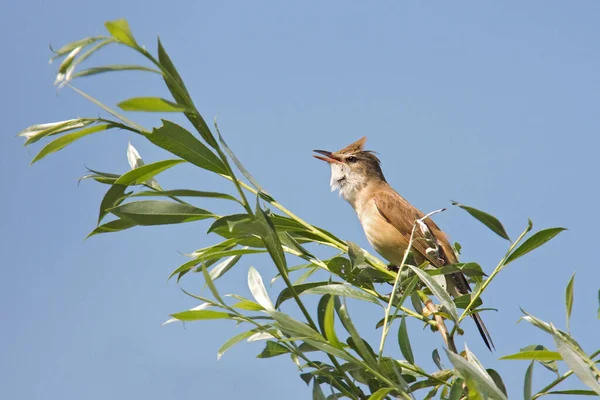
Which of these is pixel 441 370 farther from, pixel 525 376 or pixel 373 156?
pixel 373 156

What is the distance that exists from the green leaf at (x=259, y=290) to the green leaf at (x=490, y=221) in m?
0.62

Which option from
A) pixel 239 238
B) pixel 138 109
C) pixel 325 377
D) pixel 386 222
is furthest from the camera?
pixel 386 222

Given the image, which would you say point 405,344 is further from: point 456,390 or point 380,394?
point 380,394

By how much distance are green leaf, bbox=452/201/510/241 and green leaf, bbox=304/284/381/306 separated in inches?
15.1

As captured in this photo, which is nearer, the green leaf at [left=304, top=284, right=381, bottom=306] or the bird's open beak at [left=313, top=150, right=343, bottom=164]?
the green leaf at [left=304, top=284, right=381, bottom=306]

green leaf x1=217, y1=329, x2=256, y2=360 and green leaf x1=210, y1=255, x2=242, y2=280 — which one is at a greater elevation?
green leaf x1=210, y1=255, x2=242, y2=280

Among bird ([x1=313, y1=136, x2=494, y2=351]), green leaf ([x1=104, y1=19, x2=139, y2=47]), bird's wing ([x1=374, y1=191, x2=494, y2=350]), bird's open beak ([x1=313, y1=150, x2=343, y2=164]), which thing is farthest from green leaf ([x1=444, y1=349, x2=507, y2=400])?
bird's open beak ([x1=313, y1=150, x2=343, y2=164])

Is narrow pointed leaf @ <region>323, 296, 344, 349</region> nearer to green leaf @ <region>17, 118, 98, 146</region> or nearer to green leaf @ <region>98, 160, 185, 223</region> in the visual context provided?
green leaf @ <region>98, 160, 185, 223</region>

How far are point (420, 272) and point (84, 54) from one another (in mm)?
1106

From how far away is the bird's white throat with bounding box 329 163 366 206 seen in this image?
21.8ft

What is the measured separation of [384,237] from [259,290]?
3.56 meters

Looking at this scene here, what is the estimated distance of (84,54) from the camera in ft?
5.16

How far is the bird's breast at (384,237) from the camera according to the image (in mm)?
5449

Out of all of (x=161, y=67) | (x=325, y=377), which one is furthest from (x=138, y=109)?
(x=325, y=377)
